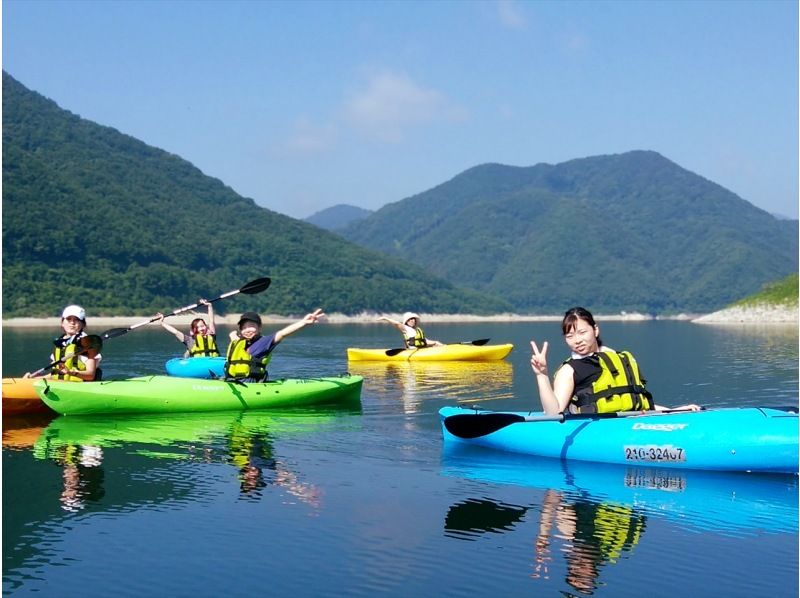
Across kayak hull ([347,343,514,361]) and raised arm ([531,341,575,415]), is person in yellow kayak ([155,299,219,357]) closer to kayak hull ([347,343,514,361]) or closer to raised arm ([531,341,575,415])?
kayak hull ([347,343,514,361])

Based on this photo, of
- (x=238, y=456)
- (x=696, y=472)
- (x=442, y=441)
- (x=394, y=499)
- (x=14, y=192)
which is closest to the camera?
(x=394, y=499)

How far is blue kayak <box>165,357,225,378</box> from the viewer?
23422mm

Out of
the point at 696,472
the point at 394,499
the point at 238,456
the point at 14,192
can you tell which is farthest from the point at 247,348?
the point at 14,192

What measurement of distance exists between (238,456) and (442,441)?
131 inches

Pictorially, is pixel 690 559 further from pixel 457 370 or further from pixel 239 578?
pixel 457 370

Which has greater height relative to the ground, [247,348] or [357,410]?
[247,348]

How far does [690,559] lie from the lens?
8.02 metres

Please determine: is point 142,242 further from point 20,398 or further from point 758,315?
point 20,398

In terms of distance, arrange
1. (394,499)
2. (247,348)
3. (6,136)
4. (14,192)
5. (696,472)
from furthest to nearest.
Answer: (6,136)
(14,192)
(247,348)
(696,472)
(394,499)

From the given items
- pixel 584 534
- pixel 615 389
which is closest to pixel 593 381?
pixel 615 389

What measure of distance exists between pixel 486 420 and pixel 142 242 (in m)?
Answer: 125

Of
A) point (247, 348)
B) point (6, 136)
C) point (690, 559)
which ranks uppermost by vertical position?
point (6, 136)

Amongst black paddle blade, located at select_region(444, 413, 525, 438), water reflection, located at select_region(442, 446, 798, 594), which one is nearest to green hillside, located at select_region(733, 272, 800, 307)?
black paddle blade, located at select_region(444, 413, 525, 438)

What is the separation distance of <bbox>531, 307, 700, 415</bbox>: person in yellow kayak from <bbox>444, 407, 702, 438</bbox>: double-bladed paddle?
5.3 inches
